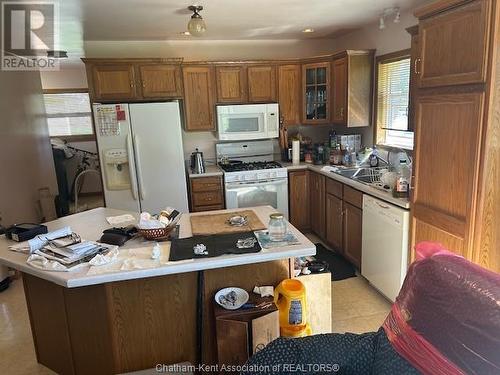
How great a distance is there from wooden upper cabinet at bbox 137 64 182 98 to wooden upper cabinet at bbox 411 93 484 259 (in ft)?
8.42

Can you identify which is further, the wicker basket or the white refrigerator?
the white refrigerator

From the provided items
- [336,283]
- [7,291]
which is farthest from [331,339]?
[7,291]

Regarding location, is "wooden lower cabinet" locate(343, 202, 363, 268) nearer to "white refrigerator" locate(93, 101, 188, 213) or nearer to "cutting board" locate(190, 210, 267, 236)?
"cutting board" locate(190, 210, 267, 236)

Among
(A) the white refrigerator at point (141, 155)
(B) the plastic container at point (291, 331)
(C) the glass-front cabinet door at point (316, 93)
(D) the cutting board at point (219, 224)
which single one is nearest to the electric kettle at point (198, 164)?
(A) the white refrigerator at point (141, 155)

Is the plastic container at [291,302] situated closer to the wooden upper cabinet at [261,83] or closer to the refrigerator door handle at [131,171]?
the refrigerator door handle at [131,171]

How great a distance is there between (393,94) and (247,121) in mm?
1608

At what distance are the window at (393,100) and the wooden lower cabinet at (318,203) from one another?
763 mm

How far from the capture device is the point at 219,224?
2262 millimetres

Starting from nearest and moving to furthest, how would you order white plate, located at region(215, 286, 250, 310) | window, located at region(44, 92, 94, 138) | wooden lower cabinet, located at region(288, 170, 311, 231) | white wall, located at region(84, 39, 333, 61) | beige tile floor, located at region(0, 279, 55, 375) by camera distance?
white plate, located at region(215, 286, 250, 310) < beige tile floor, located at region(0, 279, 55, 375) < white wall, located at region(84, 39, 333, 61) < wooden lower cabinet, located at region(288, 170, 311, 231) < window, located at region(44, 92, 94, 138)

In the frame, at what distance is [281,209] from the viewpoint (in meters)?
4.24

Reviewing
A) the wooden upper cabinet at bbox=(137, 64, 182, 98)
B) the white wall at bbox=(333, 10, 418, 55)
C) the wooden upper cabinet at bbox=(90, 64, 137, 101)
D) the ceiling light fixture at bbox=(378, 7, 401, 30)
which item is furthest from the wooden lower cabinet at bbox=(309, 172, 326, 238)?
the wooden upper cabinet at bbox=(90, 64, 137, 101)

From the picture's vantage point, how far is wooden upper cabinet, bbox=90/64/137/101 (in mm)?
3768

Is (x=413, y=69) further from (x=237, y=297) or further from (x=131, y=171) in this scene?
(x=131, y=171)

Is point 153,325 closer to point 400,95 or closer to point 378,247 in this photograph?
point 378,247
